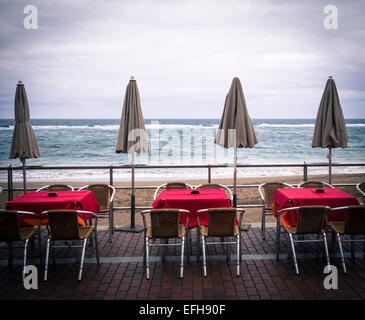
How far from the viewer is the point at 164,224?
3.90 m

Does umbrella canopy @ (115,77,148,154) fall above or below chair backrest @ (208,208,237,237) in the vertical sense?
above

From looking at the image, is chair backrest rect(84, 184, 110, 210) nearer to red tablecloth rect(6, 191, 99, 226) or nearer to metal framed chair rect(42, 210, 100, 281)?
red tablecloth rect(6, 191, 99, 226)

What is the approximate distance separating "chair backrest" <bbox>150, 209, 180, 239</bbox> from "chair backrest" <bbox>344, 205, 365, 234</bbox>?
214 centimetres

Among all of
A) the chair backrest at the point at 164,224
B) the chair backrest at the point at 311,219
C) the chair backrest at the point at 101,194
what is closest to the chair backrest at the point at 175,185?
the chair backrest at the point at 101,194

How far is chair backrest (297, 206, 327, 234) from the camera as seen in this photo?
3.84 metres

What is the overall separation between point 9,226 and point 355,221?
4.31m

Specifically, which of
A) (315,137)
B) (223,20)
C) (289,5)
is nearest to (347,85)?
(223,20)

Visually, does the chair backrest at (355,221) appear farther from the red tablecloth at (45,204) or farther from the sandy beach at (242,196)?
the red tablecloth at (45,204)

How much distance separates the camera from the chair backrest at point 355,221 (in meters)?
3.85

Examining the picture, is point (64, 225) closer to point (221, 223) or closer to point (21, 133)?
point (221, 223)

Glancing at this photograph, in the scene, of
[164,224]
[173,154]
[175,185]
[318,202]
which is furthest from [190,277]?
[173,154]

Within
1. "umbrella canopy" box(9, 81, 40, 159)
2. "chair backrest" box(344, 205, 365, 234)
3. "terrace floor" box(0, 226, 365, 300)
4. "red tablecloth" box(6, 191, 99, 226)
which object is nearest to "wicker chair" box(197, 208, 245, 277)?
"terrace floor" box(0, 226, 365, 300)

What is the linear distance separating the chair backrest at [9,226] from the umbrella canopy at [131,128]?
2.00m

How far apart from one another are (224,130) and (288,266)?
2248 mm
